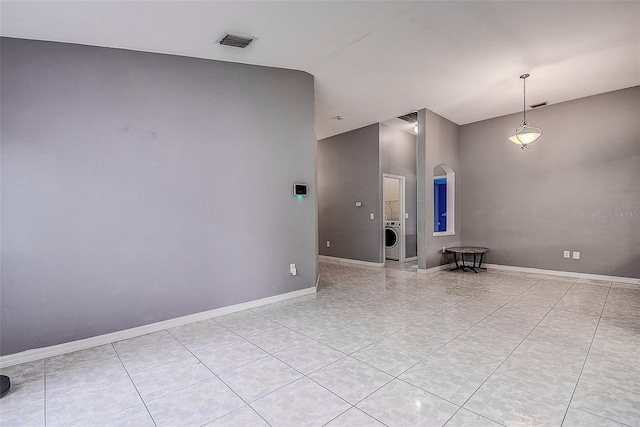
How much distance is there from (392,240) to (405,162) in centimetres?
182

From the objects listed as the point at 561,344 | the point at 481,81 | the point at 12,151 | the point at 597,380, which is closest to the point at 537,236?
the point at 481,81

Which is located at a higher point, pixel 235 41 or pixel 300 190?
pixel 235 41

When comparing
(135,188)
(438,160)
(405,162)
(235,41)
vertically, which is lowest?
(135,188)

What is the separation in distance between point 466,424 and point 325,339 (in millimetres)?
1307

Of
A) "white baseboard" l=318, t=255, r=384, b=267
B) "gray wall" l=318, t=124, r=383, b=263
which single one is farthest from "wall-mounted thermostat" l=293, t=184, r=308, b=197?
"white baseboard" l=318, t=255, r=384, b=267

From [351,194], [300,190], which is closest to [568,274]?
[351,194]

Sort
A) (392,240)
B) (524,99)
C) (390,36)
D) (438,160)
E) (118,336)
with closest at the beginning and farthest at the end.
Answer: (118,336)
(390,36)
(524,99)
(438,160)
(392,240)

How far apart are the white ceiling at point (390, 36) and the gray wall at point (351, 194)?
1.95 metres

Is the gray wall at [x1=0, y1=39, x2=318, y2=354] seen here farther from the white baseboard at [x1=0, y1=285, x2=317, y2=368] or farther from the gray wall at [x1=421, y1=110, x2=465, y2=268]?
the gray wall at [x1=421, y1=110, x2=465, y2=268]

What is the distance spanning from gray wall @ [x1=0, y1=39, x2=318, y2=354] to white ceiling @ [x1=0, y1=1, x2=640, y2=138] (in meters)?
0.30

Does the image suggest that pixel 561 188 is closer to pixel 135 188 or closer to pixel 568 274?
pixel 568 274

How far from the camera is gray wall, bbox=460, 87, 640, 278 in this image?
4543mm

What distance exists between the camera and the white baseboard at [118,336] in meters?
2.38

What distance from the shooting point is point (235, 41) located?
294 centimetres
